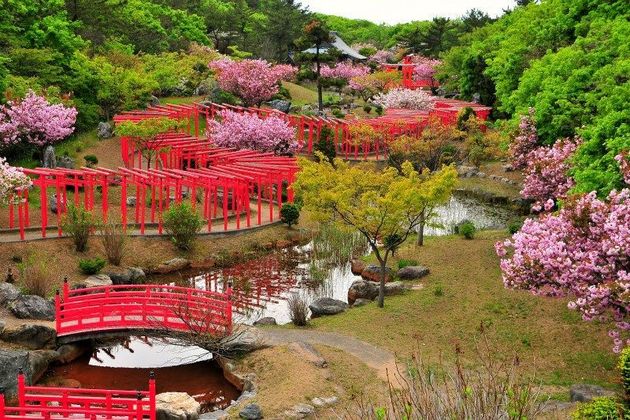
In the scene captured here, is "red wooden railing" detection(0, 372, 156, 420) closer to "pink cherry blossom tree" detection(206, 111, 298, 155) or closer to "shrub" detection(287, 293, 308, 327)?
"shrub" detection(287, 293, 308, 327)

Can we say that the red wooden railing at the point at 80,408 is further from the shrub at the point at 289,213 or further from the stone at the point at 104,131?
the stone at the point at 104,131

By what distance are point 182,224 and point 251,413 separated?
15024 millimetres

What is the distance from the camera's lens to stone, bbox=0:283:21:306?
78.7 ft

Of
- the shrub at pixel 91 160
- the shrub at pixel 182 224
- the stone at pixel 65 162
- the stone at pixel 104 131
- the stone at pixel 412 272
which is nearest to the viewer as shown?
the stone at pixel 412 272

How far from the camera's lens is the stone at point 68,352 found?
22.2m

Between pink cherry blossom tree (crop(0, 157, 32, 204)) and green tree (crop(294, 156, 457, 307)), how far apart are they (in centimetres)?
981

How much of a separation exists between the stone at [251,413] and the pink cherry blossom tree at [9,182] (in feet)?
45.1

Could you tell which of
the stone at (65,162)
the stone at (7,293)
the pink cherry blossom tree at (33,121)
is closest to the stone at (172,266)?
the stone at (7,293)

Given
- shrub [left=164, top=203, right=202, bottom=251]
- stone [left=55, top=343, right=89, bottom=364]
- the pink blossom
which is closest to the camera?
stone [left=55, top=343, right=89, bottom=364]

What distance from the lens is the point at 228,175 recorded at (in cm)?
3444

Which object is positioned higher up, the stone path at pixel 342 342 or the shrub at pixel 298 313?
the shrub at pixel 298 313


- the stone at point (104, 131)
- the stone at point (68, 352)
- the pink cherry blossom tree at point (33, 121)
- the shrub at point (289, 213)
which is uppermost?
the pink cherry blossom tree at point (33, 121)

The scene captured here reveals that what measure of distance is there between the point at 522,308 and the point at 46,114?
980 inches

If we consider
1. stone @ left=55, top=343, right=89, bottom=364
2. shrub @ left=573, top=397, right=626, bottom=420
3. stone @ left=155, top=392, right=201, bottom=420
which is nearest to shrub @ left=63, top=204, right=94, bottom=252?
stone @ left=55, top=343, right=89, bottom=364
